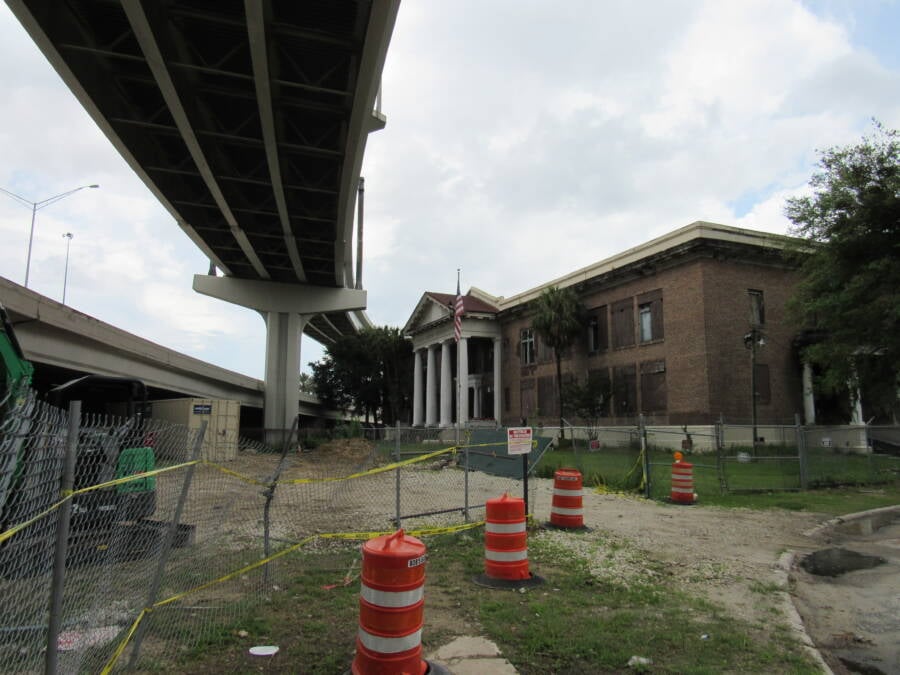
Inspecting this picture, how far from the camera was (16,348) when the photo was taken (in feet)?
22.3

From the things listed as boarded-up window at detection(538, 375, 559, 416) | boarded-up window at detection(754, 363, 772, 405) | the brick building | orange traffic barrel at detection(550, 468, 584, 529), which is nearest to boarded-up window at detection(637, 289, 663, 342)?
the brick building

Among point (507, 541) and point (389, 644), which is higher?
point (507, 541)

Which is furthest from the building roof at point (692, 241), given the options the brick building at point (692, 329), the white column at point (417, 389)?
the white column at point (417, 389)

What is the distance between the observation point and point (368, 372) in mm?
66688

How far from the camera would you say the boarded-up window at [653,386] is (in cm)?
3525

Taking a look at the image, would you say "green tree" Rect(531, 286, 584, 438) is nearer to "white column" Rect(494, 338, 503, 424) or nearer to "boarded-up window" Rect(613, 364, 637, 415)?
"boarded-up window" Rect(613, 364, 637, 415)

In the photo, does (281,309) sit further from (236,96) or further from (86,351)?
(236,96)

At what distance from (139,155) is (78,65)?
604 centimetres

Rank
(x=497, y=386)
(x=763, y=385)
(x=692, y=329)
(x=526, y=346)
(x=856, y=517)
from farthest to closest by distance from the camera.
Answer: (x=497, y=386)
(x=526, y=346)
(x=763, y=385)
(x=692, y=329)
(x=856, y=517)

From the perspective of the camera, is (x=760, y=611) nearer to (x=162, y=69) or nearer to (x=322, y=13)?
(x=322, y=13)

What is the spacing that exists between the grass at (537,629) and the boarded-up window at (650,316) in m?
30.1

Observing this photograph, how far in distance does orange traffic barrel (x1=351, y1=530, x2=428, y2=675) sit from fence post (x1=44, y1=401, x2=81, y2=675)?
1944mm

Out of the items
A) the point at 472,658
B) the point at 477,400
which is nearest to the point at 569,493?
the point at 472,658

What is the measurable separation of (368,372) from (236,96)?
47.4 meters
